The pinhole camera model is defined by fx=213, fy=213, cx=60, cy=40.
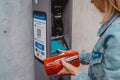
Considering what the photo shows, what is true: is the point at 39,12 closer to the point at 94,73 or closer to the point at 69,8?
the point at 69,8

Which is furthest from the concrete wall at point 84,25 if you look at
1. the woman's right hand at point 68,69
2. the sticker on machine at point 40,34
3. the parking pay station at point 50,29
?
the woman's right hand at point 68,69

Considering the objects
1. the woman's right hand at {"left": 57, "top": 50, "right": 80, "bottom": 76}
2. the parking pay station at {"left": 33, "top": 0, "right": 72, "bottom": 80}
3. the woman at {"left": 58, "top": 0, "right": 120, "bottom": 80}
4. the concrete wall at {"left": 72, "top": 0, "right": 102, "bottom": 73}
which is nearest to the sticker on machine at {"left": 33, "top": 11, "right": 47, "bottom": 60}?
the parking pay station at {"left": 33, "top": 0, "right": 72, "bottom": 80}

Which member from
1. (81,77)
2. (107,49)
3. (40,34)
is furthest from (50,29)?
(107,49)

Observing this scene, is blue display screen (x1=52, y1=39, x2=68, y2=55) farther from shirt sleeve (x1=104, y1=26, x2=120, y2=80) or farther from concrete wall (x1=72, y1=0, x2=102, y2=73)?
shirt sleeve (x1=104, y1=26, x2=120, y2=80)

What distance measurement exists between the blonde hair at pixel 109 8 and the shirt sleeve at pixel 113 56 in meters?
0.09

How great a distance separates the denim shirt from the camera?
34.7 inches

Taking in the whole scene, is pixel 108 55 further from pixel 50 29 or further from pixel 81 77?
pixel 50 29

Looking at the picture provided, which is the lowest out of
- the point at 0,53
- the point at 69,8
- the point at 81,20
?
the point at 0,53

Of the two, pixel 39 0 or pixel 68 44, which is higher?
pixel 39 0

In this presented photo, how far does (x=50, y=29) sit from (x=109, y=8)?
0.62 metres

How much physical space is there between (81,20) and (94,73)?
1180mm

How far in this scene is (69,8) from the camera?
1648 millimetres

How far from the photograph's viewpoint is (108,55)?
35.8 inches

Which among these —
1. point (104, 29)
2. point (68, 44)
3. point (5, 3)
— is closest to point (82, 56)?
point (68, 44)
